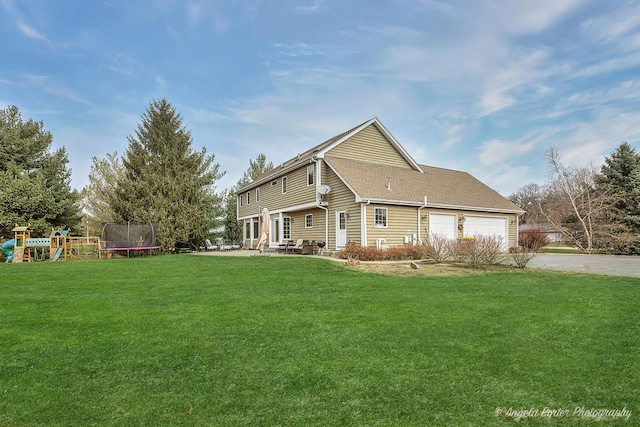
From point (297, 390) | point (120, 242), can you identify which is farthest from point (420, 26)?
point (120, 242)

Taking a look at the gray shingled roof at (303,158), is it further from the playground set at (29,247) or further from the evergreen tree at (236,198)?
the playground set at (29,247)

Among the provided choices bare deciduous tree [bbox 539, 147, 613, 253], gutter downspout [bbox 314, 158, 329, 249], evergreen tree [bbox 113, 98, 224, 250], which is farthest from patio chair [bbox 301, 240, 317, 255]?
bare deciduous tree [bbox 539, 147, 613, 253]

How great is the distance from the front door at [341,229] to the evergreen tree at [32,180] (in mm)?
17198

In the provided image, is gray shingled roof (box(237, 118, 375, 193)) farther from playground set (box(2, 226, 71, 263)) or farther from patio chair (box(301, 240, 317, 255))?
playground set (box(2, 226, 71, 263))

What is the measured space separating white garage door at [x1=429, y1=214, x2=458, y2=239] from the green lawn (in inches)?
448

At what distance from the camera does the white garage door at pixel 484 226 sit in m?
20.9

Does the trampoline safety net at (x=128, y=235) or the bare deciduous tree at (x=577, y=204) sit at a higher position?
the bare deciduous tree at (x=577, y=204)

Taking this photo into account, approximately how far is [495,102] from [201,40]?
14257 mm

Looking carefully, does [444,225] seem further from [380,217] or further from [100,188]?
[100,188]

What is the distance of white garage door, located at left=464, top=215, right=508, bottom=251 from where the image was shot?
20.9 meters

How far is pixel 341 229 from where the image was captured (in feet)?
58.9

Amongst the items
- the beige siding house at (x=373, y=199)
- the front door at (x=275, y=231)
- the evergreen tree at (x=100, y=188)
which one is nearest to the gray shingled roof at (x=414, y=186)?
the beige siding house at (x=373, y=199)

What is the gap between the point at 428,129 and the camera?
20.8m

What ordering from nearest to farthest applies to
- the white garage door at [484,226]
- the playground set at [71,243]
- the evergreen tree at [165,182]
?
the playground set at [71,243] → the white garage door at [484,226] → the evergreen tree at [165,182]
